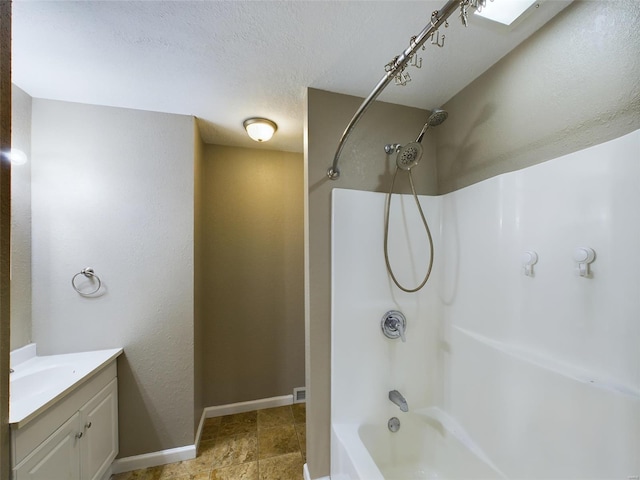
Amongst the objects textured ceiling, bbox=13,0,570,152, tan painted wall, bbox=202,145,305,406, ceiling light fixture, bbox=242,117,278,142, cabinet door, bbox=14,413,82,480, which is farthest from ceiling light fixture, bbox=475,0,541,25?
cabinet door, bbox=14,413,82,480

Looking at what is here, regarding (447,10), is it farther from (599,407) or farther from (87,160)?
(87,160)

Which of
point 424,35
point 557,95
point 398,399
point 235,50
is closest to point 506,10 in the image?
point 557,95

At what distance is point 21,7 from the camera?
39.1 inches

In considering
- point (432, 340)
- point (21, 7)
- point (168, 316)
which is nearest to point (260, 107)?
point (21, 7)

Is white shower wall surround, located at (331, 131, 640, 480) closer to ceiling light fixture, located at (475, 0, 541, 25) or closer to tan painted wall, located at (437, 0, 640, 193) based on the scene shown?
tan painted wall, located at (437, 0, 640, 193)

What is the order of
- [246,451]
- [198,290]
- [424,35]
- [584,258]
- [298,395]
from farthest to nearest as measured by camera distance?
[298,395]
[198,290]
[246,451]
[584,258]
[424,35]

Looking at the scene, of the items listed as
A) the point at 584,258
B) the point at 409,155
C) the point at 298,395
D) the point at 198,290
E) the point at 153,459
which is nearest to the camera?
the point at 584,258

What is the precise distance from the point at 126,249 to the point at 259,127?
1311 mm

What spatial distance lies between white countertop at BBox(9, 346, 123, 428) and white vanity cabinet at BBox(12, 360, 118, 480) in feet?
0.16

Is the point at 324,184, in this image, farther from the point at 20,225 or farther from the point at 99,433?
the point at 99,433

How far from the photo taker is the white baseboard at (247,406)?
216cm

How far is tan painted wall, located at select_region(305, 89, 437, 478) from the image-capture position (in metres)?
1.44

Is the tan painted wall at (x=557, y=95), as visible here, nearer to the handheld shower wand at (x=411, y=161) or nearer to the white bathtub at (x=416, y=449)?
the handheld shower wand at (x=411, y=161)

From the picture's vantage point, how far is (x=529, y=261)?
111cm
